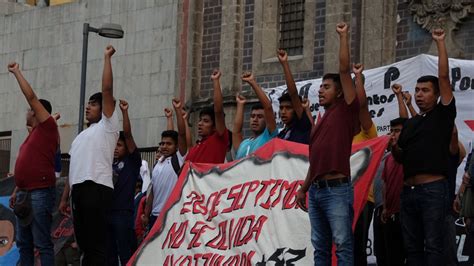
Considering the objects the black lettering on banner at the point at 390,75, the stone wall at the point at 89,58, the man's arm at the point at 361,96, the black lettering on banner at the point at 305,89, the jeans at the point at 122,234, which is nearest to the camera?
the man's arm at the point at 361,96

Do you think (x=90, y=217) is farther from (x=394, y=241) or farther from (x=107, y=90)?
(x=394, y=241)

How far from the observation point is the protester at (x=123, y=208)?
14.4 m

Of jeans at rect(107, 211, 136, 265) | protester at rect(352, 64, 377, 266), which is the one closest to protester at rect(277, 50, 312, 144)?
protester at rect(352, 64, 377, 266)

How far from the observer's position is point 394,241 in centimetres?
1287

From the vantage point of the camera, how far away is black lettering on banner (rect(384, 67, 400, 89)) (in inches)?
621

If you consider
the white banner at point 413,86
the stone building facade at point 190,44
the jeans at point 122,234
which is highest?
the stone building facade at point 190,44

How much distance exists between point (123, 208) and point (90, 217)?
170 centimetres

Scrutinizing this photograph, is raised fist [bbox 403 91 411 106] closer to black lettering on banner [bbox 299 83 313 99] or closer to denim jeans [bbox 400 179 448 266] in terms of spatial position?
denim jeans [bbox 400 179 448 266]

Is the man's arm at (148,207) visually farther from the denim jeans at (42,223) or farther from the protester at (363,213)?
the protester at (363,213)

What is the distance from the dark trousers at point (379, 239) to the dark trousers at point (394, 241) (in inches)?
4.6

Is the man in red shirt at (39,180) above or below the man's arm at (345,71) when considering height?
below

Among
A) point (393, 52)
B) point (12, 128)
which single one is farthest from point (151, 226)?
point (12, 128)

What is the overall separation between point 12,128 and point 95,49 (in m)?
3.33

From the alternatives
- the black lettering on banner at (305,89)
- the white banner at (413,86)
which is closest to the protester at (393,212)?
the white banner at (413,86)
